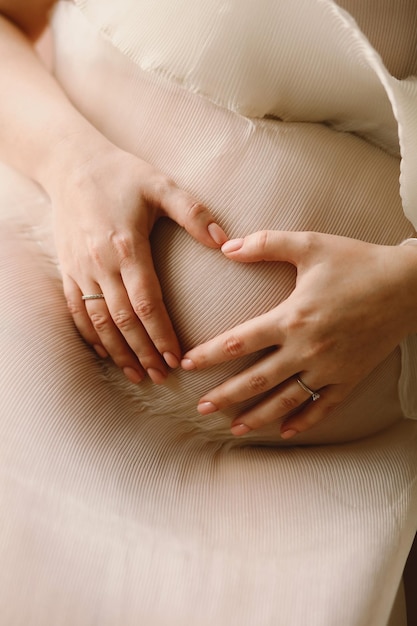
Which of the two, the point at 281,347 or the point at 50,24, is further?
the point at 50,24

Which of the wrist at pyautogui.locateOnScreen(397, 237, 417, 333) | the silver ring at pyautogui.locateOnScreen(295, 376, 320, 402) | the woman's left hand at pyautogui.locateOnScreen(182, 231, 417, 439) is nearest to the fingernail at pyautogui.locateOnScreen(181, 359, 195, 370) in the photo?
the woman's left hand at pyautogui.locateOnScreen(182, 231, 417, 439)

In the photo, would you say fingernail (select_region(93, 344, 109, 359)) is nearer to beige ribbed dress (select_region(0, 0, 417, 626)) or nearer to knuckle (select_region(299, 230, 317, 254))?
beige ribbed dress (select_region(0, 0, 417, 626))

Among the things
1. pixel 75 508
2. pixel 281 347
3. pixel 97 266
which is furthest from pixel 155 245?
pixel 75 508

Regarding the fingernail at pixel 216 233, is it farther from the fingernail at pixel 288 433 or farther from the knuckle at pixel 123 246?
the fingernail at pixel 288 433

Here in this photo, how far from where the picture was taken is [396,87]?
0.56 meters

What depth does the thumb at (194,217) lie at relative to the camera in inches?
23.5

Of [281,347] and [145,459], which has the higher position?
[281,347]

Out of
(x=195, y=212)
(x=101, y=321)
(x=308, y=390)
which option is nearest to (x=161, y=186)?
(x=195, y=212)

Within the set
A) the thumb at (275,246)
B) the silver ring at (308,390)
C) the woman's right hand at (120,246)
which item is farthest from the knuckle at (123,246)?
the silver ring at (308,390)

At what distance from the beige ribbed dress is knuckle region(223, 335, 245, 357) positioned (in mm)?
35

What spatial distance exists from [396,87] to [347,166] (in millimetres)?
102

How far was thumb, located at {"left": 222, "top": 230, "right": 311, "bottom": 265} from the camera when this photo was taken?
22.9 inches

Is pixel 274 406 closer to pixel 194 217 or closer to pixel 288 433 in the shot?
pixel 288 433

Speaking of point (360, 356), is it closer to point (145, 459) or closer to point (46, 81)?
point (145, 459)
